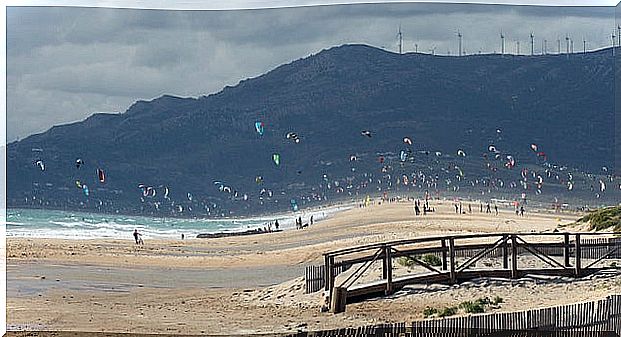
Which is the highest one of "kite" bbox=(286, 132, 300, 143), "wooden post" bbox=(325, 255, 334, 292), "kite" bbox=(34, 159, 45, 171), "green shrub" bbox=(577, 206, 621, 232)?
"kite" bbox=(286, 132, 300, 143)

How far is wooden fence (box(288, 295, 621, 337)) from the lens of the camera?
7352mm

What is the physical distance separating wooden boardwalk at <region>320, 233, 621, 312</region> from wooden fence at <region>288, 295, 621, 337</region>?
1224 millimetres

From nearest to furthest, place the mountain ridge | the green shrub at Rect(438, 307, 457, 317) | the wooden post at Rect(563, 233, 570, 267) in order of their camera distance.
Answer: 1. the green shrub at Rect(438, 307, 457, 317)
2. the mountain ridge
3. the wooden post at Rect(563, 233, 570, 267)

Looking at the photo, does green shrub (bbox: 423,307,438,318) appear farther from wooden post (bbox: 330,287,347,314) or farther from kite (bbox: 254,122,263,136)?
kite (bbox: 254,122,263,136)

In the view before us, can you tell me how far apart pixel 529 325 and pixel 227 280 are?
7.99 feet

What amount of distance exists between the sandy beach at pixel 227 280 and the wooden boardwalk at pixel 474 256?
0.07m

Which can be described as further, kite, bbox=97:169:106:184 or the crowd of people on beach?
kite, bbox=97:169:106:184

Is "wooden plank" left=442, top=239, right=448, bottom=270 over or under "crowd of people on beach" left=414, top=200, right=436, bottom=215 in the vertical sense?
under

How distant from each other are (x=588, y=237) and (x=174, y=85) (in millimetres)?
3117

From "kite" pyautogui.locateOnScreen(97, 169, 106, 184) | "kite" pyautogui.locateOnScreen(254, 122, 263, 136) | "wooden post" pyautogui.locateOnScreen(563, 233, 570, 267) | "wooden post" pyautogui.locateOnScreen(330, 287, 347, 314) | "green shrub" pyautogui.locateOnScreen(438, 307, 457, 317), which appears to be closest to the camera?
"green shrub" pyautogui.locateOnScreen(438, 307, 457, 317)

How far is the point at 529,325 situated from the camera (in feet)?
24.4

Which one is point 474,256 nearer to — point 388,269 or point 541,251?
point 541,251

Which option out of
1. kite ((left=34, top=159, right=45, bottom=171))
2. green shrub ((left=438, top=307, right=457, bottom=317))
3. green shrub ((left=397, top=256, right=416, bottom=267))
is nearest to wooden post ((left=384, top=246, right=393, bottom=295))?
green shrub ((left=397, top=256, right=416, bottom=267))

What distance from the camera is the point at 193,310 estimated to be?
8758mm
